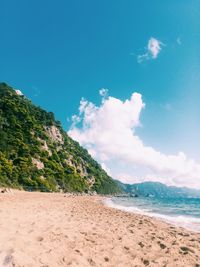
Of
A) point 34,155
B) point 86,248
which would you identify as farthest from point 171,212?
point 34,155

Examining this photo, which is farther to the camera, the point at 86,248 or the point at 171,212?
the point at 171,212

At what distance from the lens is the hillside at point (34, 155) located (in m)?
71.2

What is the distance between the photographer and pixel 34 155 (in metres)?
84.0

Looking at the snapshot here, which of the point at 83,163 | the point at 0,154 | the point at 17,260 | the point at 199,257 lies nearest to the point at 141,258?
the point at 199,257

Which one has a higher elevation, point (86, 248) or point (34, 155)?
point (34, 155)

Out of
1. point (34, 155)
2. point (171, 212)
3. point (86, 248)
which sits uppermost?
point (34, 155)

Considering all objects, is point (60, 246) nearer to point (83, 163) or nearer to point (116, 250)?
point (116, 250)

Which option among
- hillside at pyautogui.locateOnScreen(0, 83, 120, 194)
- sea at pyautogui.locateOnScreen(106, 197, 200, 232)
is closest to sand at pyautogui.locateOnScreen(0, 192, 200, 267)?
sea at pyautogui.locateOnScreen(106, 197, 200, 232)

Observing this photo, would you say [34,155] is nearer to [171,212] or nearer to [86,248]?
[171,212]

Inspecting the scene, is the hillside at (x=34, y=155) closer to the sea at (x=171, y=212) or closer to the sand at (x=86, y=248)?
the sea at (x=171, y=212)

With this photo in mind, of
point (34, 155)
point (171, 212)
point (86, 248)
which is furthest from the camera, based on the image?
point (34, 155)

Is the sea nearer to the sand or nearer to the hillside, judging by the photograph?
the sand

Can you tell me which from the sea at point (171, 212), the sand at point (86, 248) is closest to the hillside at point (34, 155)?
the sea at point (171, 212)

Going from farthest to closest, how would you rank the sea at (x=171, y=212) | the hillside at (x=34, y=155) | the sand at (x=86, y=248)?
1. the hillside at (x=34, y=155)
2. the sea at (x=171, y=212)
3. the sand at (x=86, y=248)
